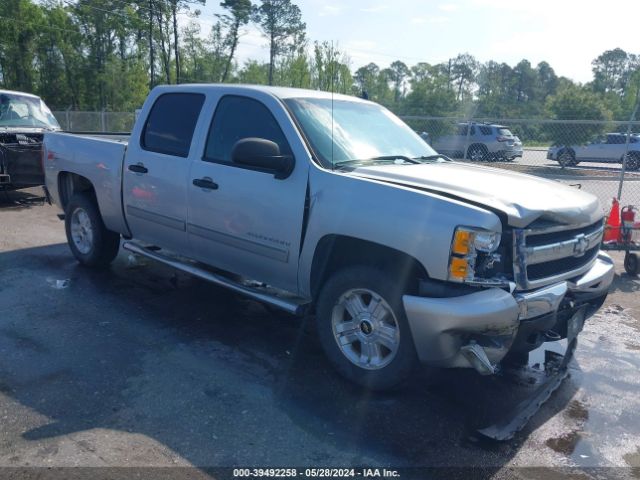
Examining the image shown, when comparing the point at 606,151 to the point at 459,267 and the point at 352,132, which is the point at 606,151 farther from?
the point at 459,267

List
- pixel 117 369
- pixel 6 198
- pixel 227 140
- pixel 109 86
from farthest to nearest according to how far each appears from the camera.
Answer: pixel 109 86 → pixel 6 198 → pixel 227 140 → pixel 117 369

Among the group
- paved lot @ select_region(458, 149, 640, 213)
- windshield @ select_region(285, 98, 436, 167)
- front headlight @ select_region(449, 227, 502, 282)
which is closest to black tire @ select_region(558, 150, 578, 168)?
paved lot @ select_region(458, 149, 640, 213)

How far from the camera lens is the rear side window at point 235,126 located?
4.53 meters

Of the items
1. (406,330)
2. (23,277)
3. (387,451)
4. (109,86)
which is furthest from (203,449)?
(109,86)

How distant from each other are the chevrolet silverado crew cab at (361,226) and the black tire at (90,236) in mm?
688

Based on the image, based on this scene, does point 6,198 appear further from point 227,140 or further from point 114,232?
point 227,140

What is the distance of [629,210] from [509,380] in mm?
4101

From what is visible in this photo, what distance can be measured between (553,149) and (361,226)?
20419 millimetres

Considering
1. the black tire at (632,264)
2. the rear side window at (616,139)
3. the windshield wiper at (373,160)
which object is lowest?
the black tire at (632,264)

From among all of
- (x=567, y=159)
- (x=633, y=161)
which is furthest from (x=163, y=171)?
(x=633, y=161)

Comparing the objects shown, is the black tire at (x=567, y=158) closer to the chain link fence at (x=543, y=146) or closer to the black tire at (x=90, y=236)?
the chain link fence at (x=543, y=146)

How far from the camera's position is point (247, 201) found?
14.6 ft

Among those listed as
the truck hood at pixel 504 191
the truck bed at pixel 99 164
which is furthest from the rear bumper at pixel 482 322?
the truck bed at pixel 99 164

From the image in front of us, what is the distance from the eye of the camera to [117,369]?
13.5 ft
